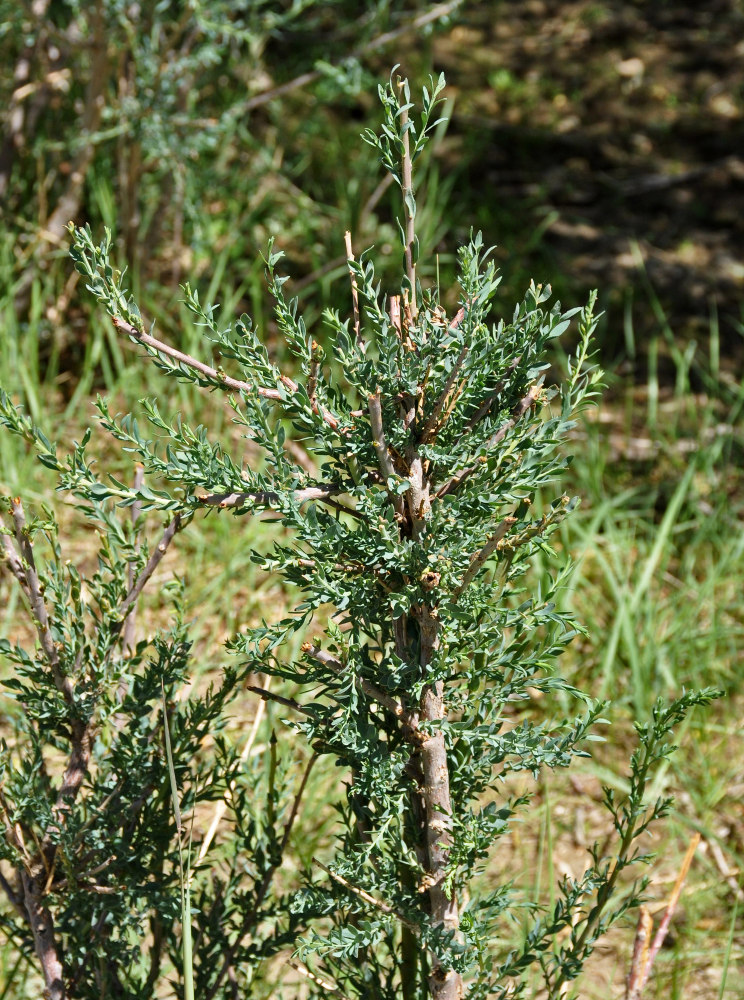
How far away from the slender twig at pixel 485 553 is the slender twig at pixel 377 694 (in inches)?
5.5

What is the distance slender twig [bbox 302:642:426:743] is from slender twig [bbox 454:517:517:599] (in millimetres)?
140

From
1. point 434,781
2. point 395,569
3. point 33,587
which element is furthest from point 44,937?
point 395,569

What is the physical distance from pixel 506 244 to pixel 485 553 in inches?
128

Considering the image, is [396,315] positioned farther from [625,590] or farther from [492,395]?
[625,590]

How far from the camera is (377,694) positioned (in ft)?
3.65

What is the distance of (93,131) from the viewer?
316cm

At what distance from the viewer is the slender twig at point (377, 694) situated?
43.1 inches

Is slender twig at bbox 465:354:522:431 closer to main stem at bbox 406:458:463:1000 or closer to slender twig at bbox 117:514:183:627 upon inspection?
main stem at bbox 406:458:463:1000

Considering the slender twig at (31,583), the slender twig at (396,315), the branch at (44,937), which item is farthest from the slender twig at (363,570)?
the branch at (44,937)

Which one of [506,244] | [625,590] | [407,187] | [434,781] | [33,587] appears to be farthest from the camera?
[506,244]

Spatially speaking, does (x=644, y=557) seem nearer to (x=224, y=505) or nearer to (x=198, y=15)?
(x=198, y=15)

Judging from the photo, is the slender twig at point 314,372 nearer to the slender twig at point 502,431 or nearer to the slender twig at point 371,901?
the slender twig at point 502,431

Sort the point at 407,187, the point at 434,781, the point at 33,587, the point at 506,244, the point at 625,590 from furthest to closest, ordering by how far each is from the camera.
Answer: the point at 506,244 → the point at 625,590 → the point at 33,587 → the point at 434,781 → the point at 407,187

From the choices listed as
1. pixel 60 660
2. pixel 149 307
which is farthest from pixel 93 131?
pixel 60 660
